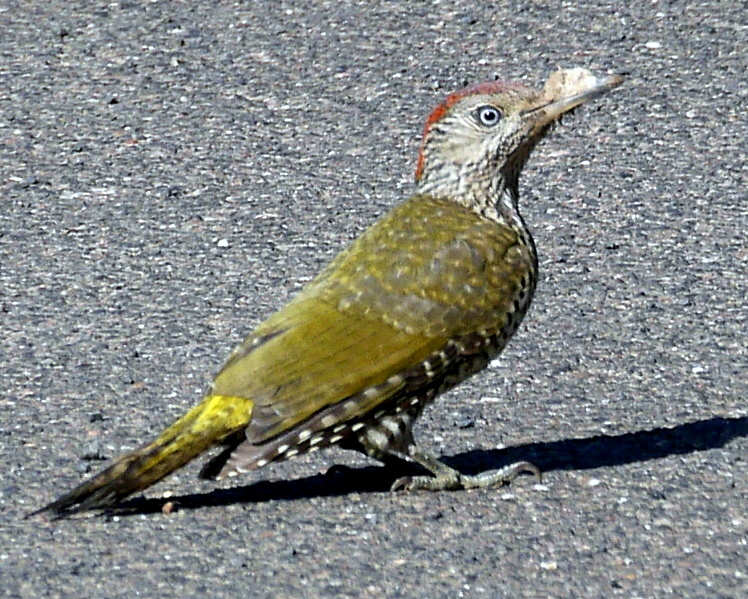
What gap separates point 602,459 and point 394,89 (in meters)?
3.72

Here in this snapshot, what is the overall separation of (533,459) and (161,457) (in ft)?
4.34

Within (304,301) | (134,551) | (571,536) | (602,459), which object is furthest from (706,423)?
(134,551)

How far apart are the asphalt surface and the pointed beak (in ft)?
3.38

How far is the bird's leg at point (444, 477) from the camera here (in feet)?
18.6

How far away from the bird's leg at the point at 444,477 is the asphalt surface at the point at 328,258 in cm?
4

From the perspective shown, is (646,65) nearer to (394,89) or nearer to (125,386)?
(394,89)

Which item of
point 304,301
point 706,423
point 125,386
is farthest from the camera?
point 125,386

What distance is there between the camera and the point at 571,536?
17.4ft

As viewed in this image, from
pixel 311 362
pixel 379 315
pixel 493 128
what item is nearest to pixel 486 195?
pixel 493 128

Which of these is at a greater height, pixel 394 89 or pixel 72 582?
pixel 72 582

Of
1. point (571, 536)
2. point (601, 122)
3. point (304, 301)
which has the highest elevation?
point (304, 301)

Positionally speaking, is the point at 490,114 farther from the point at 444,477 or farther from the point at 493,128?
the point at 444,477

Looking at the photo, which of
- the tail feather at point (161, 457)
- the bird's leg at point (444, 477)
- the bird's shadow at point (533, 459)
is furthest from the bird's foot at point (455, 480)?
the tail feather at point (161, 457)

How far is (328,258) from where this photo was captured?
25.1 ft
